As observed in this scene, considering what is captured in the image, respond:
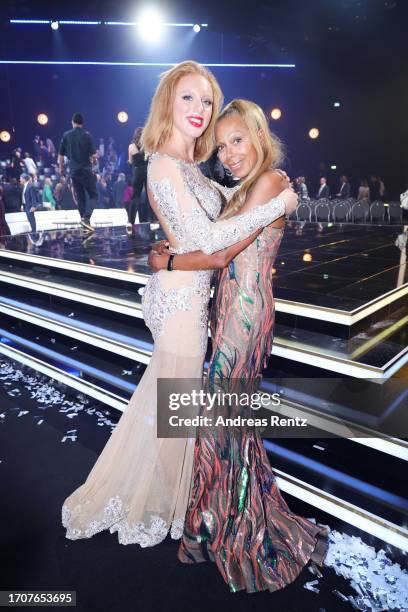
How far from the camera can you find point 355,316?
2.90m

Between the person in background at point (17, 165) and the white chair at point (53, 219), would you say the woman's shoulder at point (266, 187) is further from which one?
the person in background at point (17, 165)

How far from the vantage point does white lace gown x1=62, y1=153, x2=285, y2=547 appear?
1814mm

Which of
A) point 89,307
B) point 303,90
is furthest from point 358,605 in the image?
point 303,90

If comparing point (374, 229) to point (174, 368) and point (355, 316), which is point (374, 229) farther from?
point (174, 368)

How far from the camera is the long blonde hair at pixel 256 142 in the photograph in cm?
168

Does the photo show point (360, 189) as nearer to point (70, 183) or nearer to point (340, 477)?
point (70, 183)

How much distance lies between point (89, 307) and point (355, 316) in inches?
101

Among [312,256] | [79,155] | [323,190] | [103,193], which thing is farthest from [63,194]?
[312,256]

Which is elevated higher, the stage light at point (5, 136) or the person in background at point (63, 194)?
the stage light at point (5, 136)

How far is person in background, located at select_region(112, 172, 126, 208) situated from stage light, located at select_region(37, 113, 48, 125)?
285 centimetres

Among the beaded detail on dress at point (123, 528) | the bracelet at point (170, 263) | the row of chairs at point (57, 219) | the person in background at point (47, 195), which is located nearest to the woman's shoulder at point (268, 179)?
the bracelet at point (170, 263)

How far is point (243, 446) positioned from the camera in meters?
1.94

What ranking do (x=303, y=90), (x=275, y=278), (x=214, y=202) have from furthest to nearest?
(x=303, y=90)
(x=275, y=278)
(x=214, y=202)

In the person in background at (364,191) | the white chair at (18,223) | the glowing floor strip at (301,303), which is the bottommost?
the glowing floor strip at (301,303)
